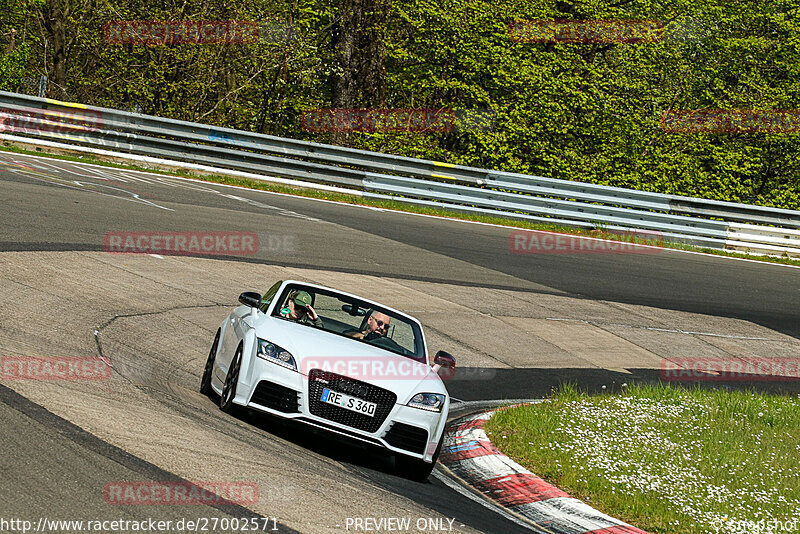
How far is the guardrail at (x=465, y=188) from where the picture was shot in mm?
23312

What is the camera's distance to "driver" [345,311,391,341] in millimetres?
8695

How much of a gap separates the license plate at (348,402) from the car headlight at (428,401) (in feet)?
1.11

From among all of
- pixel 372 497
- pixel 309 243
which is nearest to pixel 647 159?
pixel 309 243

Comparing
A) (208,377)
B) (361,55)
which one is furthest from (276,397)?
(361,55)

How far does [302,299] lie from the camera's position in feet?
29.5

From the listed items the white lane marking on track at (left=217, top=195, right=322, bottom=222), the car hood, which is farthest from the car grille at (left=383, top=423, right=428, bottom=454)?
the white lane marking on track at (left=217, top=195, right=322, bottom=222)

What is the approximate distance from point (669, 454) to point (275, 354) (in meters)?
3.64

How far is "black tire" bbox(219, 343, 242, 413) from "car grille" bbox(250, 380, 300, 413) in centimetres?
27

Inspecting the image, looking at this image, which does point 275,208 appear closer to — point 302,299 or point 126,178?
point 126,178

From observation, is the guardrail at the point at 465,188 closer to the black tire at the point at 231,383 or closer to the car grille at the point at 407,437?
the black tire at the point at 231,383

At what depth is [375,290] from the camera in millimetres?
14836

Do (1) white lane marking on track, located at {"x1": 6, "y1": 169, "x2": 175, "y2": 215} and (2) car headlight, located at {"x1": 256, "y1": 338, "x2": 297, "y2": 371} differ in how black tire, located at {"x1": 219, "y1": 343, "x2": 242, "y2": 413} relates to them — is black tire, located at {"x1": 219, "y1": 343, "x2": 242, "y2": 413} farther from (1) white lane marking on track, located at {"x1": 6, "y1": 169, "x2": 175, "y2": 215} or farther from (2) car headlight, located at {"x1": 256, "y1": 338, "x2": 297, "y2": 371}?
(1) white lane marking on track, located at {"x1": 6, "y1": 169, "x2": 175, "y2": 215}

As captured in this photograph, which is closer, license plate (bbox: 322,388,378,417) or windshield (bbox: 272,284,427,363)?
license plate (bbox: 322,388,378,417)

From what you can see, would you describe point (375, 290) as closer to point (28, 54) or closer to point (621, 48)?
point (621, 48)
